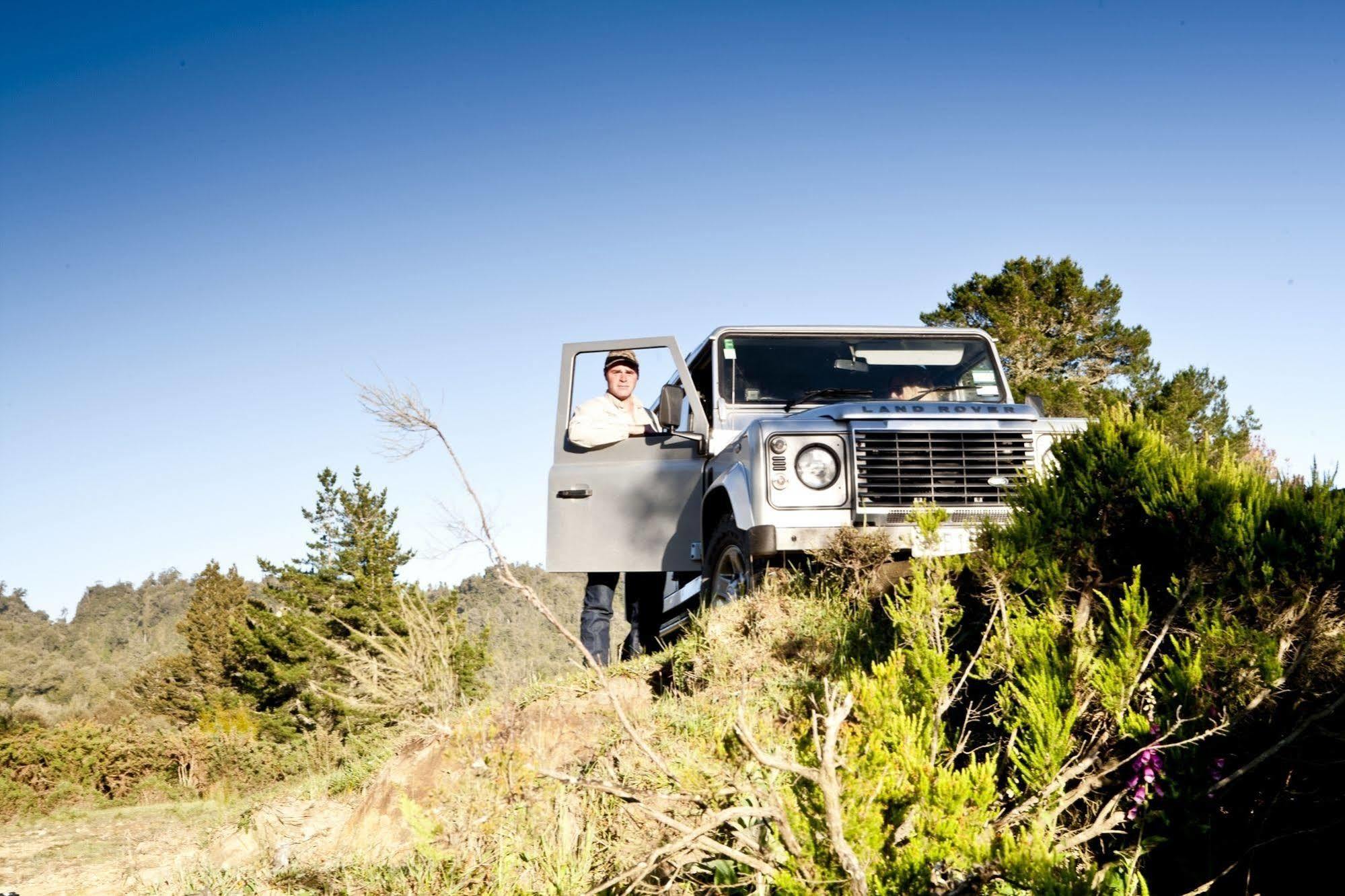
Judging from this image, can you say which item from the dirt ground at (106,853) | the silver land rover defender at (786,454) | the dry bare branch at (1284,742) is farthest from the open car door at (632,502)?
the dry bare branch at (1284,742)

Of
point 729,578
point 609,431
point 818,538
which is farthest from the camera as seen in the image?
point 609,431

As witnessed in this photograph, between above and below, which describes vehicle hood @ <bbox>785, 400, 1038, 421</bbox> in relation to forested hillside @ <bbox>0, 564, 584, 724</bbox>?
above

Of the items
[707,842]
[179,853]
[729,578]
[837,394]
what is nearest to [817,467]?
[729,578]

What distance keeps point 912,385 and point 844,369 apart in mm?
448

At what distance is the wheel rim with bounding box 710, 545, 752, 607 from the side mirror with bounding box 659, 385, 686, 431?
0.81 metres

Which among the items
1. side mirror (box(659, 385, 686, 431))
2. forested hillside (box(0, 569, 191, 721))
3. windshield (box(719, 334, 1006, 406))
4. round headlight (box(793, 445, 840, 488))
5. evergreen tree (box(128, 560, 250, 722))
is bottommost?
forested hillside (box(0, 569, 191, 721))

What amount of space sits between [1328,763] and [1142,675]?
0.56m

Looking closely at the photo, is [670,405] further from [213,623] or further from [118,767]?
[213,623]

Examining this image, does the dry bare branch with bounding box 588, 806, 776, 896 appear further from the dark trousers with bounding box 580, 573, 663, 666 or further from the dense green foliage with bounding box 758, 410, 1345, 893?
the dark trousers with bounding box 580, 573, 663, 666

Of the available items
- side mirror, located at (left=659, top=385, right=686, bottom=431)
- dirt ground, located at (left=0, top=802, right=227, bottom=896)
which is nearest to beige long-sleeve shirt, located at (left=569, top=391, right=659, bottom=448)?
side mirror, located at (left=659, top=385, right=686, bottom=431)

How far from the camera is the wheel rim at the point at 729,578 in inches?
214

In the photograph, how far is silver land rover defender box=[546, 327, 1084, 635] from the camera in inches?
205

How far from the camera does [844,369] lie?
6.73 m

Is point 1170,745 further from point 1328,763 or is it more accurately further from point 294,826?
point 294,826
